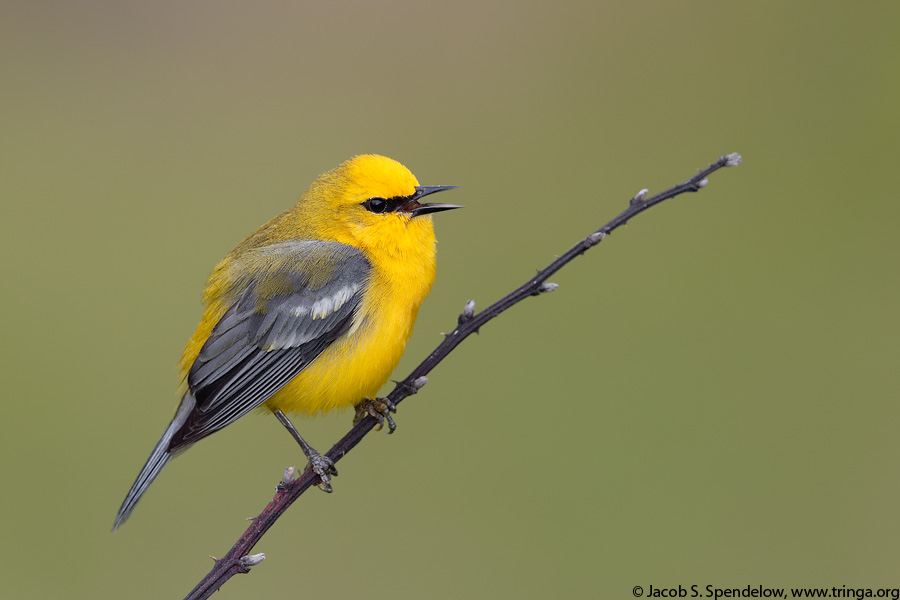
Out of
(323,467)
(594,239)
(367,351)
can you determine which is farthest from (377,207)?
(594,239)

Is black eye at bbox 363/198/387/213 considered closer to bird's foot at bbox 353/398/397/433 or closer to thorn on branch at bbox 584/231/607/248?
bird's foot at bbox 353/398/397/433

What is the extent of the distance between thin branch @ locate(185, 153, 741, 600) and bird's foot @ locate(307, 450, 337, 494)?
0.22 metres

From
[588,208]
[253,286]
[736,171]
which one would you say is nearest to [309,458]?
[253,286]

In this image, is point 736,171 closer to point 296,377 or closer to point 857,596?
point 857,596

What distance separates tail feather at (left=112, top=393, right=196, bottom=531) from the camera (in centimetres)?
350

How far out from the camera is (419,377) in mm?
3270

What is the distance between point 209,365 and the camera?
3.80m

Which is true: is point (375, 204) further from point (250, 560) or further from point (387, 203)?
point (250, 560)

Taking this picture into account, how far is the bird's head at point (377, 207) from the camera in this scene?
4.11 meters

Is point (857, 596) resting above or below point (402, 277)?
below

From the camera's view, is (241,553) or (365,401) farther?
(365,401)

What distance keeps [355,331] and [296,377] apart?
0.34m

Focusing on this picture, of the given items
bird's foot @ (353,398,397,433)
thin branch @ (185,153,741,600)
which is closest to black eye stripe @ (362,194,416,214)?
bird's foot @ (353,398,397,433)

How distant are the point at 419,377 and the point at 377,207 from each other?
3.93ft
